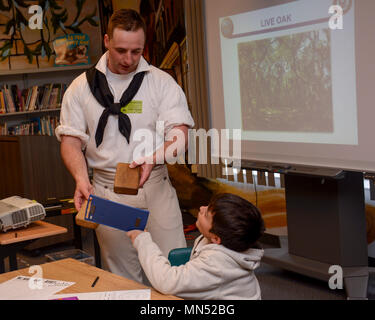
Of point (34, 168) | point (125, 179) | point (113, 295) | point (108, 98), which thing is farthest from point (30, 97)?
point (113, 295)

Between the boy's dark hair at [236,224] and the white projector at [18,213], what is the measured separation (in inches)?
61.2

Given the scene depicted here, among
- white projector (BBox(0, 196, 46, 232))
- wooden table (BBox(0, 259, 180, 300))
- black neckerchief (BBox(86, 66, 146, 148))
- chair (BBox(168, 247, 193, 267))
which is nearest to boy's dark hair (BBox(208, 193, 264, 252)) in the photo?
wooden table (BBox(0, 259, 180, 300))

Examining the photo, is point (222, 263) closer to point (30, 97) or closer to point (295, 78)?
point (295, 78)

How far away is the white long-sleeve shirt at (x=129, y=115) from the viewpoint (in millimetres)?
2375

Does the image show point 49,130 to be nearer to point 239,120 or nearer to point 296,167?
point 239,120

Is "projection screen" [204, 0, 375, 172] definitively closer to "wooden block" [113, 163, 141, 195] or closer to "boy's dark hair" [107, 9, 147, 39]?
"boy's dark hair" [107, 9, 147, 39]

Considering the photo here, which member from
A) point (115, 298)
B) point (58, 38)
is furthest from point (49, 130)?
point (115, 298)

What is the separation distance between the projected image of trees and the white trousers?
1269 millimetres

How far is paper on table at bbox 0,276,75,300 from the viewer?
1.77m

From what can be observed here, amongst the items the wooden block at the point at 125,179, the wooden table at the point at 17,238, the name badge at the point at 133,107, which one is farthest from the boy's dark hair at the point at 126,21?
the wooden table at the point at 17,238

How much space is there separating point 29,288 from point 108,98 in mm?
933

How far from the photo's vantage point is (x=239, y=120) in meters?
3.86

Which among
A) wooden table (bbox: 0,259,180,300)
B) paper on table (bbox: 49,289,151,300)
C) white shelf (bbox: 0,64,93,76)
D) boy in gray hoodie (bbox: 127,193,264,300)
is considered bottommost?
paper on table (bbox: 49,289,151,300)

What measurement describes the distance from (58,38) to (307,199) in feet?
13.4
